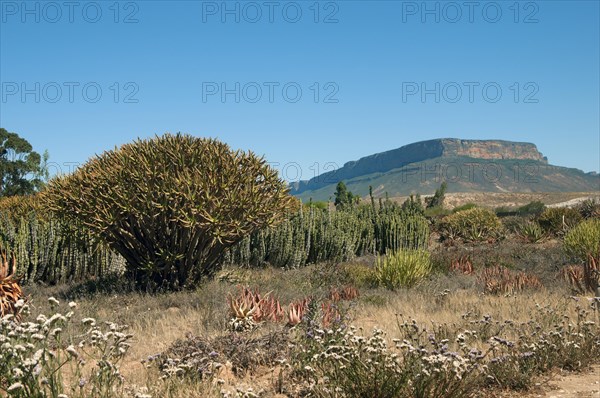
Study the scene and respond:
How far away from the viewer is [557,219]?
25312 millimetres

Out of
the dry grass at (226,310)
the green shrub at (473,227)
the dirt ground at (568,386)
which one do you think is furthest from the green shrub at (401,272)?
the green shrub at (473,227)

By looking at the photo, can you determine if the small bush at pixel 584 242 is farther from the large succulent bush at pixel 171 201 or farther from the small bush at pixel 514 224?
the small bush at pixel 514 224

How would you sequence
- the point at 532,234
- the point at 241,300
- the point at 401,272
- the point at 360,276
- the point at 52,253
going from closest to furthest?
the point at 241,300
the point at 401,272
the point at 360,276
the point at 52,253
the point at 532,234

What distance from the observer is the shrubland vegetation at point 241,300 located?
16.4 ft

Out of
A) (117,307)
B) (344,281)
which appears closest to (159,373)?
(117,307)

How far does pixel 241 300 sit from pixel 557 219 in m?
20.4

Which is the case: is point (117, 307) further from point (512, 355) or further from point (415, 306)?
point (512, 355)

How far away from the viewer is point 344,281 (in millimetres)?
13203

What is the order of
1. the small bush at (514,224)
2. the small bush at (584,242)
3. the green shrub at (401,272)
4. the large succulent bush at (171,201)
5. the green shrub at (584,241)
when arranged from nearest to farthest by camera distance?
1. the large succulent bush at (171,201)
2. the green shrub at (401,272)
3. the small bush at (584,242)
4. the green shrub at (584,241)
5. the small bush at (514,224)

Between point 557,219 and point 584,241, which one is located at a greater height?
point 557,219

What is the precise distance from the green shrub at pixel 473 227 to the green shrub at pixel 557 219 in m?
1.90

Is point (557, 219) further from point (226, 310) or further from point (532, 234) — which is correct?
point (226, 310)

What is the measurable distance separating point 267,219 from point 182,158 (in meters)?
2.11

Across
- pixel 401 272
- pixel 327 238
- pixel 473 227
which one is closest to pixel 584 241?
pixel 401 272
